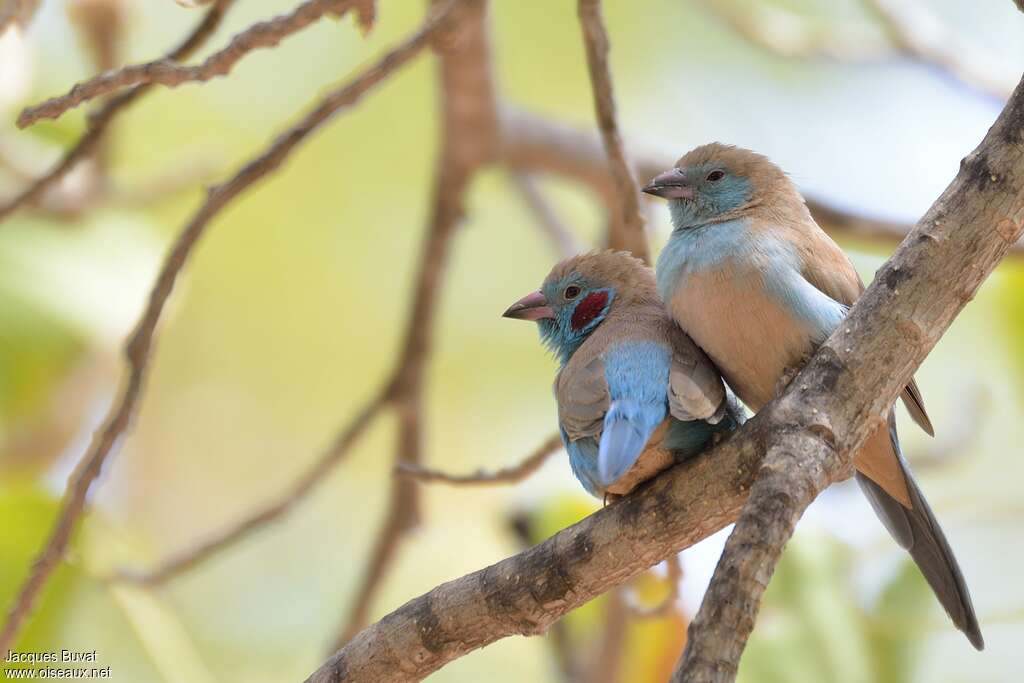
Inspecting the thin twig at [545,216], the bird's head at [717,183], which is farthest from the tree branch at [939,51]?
the bird's head at [717,183]

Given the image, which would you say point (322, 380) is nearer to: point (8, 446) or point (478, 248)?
point (478, 248)

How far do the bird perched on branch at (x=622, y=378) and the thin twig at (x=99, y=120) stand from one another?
1060 millimetres

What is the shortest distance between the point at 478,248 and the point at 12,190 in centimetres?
279

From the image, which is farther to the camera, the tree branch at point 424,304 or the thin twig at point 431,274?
the thin twig at point 431,274

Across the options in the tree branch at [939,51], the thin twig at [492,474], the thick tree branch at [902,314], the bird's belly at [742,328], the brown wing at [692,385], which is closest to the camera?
the thick tree branch at [902,314]

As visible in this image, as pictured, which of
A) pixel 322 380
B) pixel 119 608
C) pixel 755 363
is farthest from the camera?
pixel 322 380

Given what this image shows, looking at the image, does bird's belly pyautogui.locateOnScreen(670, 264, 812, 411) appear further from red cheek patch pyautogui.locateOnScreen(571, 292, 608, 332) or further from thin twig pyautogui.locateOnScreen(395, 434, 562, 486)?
thin twig pyautogui.locateOnScreen(395, 434, 562, 486)

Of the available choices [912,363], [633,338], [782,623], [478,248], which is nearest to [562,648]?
[782,623]

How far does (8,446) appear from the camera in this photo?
5.49 metres

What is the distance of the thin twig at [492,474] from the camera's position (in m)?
3.01

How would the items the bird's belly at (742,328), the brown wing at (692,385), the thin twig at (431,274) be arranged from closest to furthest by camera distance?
the brown wing at (692,385) → the bird's belly at (742,328) → the thin twig at (431,274)

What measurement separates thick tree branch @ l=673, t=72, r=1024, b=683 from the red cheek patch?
102 centimetres

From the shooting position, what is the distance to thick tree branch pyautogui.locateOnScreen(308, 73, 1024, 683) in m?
2.13

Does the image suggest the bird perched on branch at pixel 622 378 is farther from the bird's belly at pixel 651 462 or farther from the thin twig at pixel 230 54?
the thin twig at pixel 230 54
